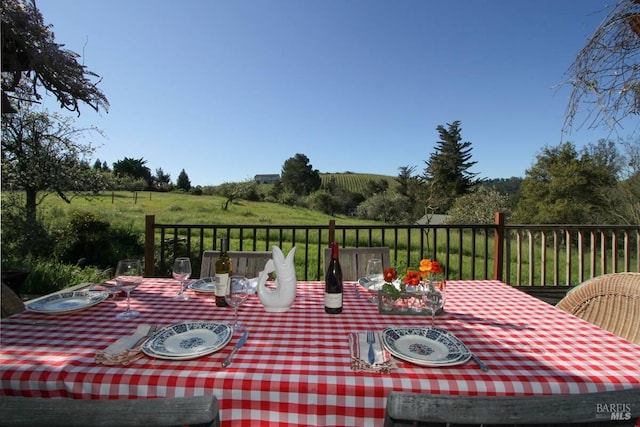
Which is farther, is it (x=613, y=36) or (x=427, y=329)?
(x=613, y=36)

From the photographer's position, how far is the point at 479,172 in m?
26.0

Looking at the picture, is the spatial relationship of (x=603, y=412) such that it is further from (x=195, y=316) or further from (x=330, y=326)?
(x=195, y=316)

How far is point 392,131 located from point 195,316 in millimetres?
16737

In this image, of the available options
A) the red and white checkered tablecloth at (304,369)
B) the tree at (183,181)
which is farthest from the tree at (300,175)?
the red and white checkered tablecloth at (304,369)

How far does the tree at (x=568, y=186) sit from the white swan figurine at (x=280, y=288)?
45.1 ft

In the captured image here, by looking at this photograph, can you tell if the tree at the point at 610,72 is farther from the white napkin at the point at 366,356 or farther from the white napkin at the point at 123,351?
the white napkin at the point at 123,351

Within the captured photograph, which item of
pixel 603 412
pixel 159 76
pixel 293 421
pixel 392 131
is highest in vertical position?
pixel 392 131

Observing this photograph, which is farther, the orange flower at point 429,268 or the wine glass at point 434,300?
the orange flower at point 429,268

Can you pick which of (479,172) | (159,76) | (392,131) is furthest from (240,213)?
(479,172)

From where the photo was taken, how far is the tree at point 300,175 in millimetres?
33062

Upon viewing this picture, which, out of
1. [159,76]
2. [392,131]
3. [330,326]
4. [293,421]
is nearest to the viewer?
[293,421]

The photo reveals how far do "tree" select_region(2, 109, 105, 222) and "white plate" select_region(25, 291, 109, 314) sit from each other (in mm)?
4679

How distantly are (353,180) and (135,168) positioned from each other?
22840mm

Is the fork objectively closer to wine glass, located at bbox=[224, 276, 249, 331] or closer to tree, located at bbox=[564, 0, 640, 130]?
wine glass, located at bbox=[224, 276, 249, 331]
